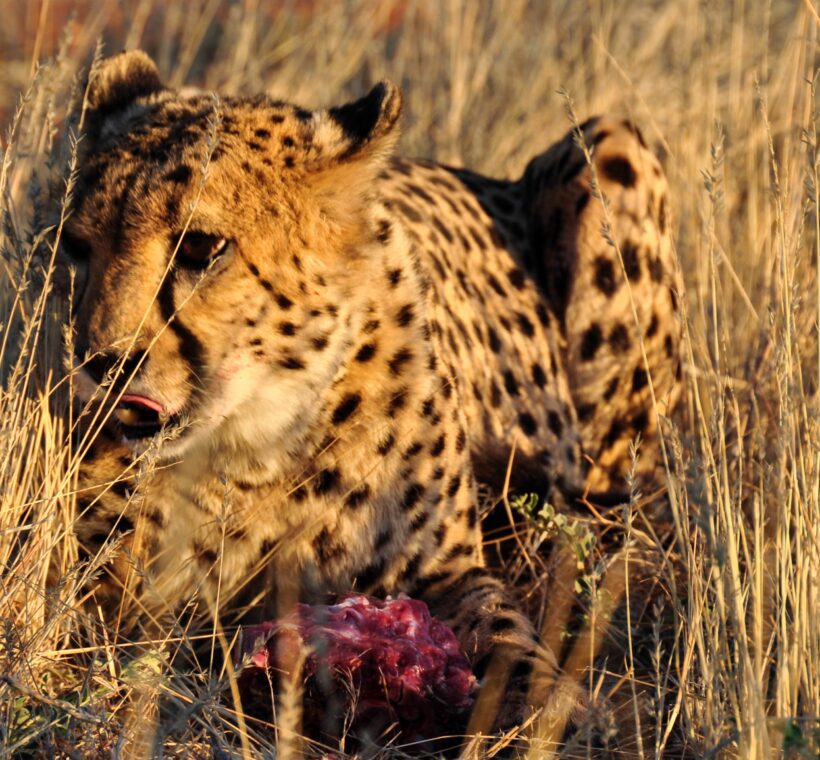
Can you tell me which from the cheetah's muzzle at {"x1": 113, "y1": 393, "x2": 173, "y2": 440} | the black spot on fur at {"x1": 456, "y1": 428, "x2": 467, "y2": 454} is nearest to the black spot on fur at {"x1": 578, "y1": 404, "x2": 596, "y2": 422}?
the black spot on fur at {"x1": 456, "y1": 428, "x2": 467, "y2": 454}

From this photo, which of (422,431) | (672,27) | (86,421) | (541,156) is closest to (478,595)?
(422,431)

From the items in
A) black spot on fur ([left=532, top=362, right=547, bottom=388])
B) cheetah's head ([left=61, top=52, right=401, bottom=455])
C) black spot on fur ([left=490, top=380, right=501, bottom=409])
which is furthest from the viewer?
black spot on fur ([left=532, top=362, right=547, bottom=388])

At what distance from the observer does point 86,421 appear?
2586mm

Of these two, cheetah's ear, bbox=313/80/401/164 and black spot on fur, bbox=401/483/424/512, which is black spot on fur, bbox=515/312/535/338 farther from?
cheetah's ear, bbox=313/80/401/164

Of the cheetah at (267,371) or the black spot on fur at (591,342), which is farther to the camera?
the black spot on fur at (591,342)

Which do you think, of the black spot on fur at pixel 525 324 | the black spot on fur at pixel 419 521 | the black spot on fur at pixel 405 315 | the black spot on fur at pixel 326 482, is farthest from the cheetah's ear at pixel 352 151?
the black spot on fur at pixel 525 324

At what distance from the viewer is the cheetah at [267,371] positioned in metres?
2.32

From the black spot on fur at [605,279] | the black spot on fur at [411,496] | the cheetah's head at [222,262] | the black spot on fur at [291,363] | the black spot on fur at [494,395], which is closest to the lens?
the cheetah's head at [222,262]

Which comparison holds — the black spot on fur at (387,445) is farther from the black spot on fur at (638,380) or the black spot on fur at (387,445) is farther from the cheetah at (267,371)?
the black spot on fur at (638,380)

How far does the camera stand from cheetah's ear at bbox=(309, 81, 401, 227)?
96.8 inches

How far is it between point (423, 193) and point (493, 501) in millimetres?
737

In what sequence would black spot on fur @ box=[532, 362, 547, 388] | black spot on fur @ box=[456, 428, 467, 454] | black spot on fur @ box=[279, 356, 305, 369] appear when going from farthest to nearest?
black spot on fur @ box=[532, 362, 547, 388]
black spot on fur @ box=[456, 428, 467, 454]
black spot on fur @ box=[279, 356, 305, 369]

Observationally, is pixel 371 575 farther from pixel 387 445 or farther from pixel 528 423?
pixel 528 423

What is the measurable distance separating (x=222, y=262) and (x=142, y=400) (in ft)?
0.83
